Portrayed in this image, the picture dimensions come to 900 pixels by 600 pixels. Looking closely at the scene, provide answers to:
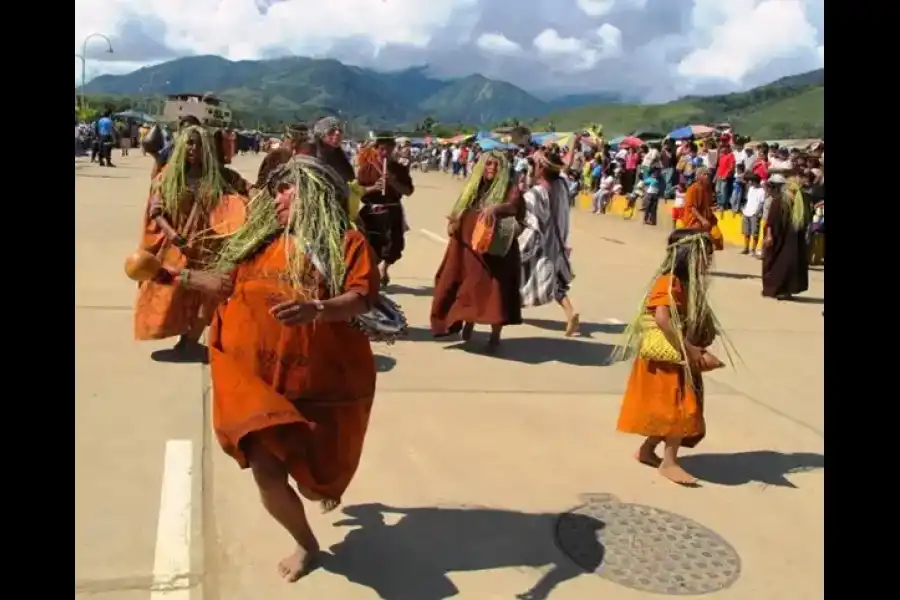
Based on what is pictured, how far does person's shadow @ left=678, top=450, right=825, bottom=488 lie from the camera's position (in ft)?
17.2

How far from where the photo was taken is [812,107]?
8819cm

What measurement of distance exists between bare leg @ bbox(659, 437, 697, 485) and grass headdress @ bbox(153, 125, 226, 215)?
350cm

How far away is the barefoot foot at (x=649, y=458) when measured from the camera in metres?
5.27

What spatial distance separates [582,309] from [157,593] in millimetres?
7145

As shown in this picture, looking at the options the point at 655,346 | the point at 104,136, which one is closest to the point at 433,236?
the point at 655,346

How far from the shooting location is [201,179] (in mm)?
6449

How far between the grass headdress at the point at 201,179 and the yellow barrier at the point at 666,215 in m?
11.5

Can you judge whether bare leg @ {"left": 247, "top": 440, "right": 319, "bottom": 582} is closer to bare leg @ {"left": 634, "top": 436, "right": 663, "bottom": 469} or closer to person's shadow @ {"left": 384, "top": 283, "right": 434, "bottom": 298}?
bare leg @ {"left": 634, "top": 436, "right": 663, "bottom": 469}

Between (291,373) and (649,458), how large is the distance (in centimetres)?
255

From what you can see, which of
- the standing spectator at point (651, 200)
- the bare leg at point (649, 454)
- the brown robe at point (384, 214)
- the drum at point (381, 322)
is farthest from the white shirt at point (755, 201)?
the drum at point (381, 322)
